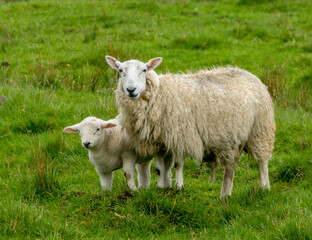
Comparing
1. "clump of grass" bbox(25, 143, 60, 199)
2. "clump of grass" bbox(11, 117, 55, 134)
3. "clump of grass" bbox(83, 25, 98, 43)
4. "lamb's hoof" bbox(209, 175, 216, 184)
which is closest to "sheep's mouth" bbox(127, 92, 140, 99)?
"clump of grass" bbox(25, 143, 60, 199)

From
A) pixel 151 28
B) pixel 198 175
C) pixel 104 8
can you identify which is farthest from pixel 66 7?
pixel 198 175

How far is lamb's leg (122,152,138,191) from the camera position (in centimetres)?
526

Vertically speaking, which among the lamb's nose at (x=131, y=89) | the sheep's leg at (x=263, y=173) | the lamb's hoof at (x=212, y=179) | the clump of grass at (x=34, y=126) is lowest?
the lamb's hoof at (x=212, y=179)

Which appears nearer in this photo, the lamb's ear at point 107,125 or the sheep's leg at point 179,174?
the sheep's leg at point 179,174

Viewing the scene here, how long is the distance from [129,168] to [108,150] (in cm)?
32

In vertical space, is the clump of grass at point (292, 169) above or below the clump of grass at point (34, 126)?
below

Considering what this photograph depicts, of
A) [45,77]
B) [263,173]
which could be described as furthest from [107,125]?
[45,77]

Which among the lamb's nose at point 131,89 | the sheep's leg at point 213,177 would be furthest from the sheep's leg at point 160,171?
the lamb's nose at point 131,89

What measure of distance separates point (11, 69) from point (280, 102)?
520cm

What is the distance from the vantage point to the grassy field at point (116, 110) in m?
4.62

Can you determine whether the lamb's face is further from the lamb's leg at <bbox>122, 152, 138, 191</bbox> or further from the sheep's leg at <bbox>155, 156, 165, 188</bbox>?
the sheep's leg at <bbox>155, 156, 165, 188</bbox>

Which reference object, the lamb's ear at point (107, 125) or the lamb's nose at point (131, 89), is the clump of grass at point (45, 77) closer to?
the lamb's ear at point (107, 125)

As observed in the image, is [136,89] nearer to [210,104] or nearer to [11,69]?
[210,104]

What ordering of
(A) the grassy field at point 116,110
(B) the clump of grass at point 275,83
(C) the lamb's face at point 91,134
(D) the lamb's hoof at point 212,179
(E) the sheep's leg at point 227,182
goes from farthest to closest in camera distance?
(B) the clump of grass at point 275,83, (D) the lamb's hoof at point 212,179, (E) the sheep's leg at point 227,182, (C) the lamb's face at point 91,134, (A) the grassy field at point 116,110
